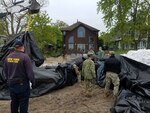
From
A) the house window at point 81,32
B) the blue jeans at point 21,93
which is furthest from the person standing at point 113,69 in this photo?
the house window at point 81,32

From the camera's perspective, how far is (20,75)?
8.44 metres

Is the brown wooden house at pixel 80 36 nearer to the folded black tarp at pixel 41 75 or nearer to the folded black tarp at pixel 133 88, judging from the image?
the folded black tarp at pixel 41 75

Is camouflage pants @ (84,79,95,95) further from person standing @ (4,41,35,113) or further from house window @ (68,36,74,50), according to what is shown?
house window @ (68,36,74,50)

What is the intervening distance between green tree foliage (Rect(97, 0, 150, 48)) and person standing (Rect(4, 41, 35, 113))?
43.3 meters

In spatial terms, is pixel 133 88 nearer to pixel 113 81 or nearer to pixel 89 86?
pixel 113 81

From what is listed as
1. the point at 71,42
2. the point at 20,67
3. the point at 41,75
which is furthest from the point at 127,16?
the point at 20,67

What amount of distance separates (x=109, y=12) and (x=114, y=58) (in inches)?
1594

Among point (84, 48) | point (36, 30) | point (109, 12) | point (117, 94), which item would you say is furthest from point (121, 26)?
point (117, 94)

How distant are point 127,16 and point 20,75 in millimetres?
45623

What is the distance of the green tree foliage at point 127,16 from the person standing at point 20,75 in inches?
1706

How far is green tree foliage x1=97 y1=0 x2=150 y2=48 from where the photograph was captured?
51562 millimetres

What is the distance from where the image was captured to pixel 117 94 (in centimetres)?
1135

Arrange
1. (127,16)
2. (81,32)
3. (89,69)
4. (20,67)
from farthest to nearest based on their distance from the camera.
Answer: (81,32) → (127,16) → (89,69) → (20,67)

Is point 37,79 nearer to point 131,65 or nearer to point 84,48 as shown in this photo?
point 131,65
